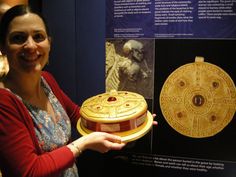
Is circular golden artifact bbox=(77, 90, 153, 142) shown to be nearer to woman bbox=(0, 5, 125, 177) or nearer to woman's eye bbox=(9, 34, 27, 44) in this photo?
woman bbox=(0, 5, 125, 177)

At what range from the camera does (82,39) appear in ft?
5.35

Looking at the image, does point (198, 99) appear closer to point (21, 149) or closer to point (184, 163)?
point (184, 163)

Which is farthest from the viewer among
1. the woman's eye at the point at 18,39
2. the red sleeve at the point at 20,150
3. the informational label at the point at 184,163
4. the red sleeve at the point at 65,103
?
the informational label at the point at 184,163

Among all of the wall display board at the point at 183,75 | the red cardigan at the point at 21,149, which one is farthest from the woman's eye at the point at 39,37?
the wall display board at the point at 183,75

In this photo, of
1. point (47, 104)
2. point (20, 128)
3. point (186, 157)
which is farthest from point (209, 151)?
point (20, 128)

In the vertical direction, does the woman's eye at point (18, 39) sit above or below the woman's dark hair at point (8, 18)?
below

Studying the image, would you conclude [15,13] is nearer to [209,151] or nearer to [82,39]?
[82,39]

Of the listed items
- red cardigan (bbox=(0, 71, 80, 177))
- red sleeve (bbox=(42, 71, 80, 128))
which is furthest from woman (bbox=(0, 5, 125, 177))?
red sleeve (bbox=(42, 71, 80, 128))

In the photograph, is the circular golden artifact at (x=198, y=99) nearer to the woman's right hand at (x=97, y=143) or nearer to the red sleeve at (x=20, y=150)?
the woman's right hand at (x=97, y=143)

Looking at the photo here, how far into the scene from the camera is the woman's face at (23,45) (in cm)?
104

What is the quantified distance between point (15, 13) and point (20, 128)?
0.40 m

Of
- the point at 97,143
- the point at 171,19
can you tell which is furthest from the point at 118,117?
the point at 171,19

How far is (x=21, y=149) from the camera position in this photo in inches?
37.2

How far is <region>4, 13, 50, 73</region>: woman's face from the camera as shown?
1.04m
